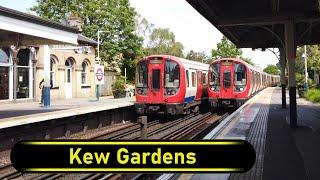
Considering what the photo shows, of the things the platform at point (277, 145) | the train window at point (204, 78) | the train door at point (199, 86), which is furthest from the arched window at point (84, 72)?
the platform at point (277, 145)

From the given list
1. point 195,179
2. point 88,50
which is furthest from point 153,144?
point 88,50

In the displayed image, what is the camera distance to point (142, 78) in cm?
2098

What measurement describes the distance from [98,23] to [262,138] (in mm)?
38833

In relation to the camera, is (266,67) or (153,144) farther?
(266,67)

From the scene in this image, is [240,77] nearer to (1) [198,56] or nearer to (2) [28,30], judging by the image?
(2) [28,30]

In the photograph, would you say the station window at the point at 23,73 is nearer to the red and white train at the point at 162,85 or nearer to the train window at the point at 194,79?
the red and white train at the point at 162,85

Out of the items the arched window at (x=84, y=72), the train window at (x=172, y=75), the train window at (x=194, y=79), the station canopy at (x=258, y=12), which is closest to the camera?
the station canopy at (x=258, y=12)

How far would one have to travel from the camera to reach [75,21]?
137 feet

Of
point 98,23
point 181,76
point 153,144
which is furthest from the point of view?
point 98,23

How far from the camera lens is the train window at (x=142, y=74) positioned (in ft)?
68.4

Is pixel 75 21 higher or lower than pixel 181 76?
higher

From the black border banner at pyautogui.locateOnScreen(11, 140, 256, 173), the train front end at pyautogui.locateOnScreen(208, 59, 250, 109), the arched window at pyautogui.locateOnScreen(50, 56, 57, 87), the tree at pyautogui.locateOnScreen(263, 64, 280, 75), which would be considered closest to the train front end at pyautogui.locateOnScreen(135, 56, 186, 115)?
the train front end at pyautogui.locateOnScreen(208, 59, 250, 109)

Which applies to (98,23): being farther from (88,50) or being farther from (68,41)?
(68,41)

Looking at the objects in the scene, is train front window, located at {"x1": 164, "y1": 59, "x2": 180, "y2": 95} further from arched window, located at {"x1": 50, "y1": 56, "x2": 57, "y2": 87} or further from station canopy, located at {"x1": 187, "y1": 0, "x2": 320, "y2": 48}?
arched window, located at {"x1": 50, "y1": 56, "x2": 57, "y2": 87}
